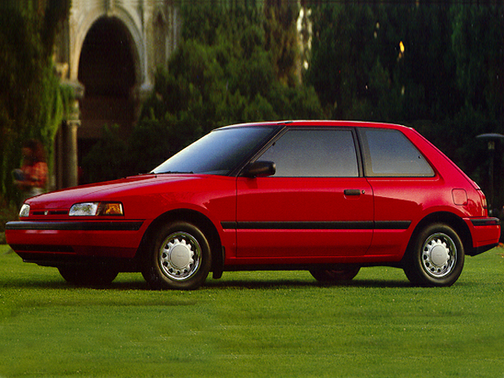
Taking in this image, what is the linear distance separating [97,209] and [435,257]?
11.8 ft

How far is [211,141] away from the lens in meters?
10.4

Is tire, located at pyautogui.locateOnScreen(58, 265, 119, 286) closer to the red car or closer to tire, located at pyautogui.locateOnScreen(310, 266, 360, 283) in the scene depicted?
the red car

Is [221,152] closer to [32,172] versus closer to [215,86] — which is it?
[32,172]

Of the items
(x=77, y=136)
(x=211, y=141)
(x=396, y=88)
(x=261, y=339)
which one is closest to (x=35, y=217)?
(x=211, y=141)

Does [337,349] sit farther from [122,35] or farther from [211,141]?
[122,35]

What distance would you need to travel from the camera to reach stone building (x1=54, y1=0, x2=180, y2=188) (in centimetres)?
3081

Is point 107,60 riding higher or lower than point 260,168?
higher

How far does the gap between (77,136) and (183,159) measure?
23.6 meters

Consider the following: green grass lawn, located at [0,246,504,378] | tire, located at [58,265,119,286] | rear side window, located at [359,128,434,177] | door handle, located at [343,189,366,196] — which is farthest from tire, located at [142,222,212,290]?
Answer: rear side window, located at [359,128,434,177]

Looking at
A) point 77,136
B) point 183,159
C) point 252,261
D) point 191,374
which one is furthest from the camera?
point 77,136

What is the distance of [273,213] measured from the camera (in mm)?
9555

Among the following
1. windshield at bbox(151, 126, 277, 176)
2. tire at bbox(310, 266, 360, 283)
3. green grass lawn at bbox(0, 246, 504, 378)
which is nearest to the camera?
green grass lawn at bbox(0, 246, 504, 378)

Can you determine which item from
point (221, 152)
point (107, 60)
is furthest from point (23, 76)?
point (107, 60)

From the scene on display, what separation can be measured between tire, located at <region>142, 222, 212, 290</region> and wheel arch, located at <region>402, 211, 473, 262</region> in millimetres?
2246
